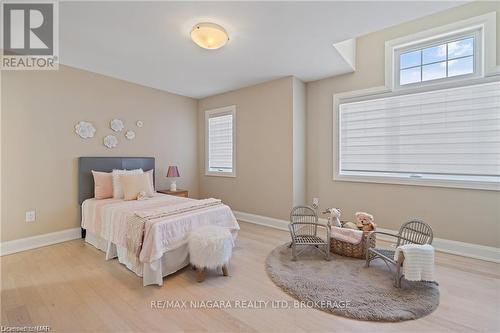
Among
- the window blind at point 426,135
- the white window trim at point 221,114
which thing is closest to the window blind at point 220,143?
the white window trim at point 221,114

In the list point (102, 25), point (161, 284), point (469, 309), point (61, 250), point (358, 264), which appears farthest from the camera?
point (61, 250)

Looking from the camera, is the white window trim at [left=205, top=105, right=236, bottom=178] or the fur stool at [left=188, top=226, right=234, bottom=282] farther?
the white window trim at [left=205, top=105, right=236, bottom=178]

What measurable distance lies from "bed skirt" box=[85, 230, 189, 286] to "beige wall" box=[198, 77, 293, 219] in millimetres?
1954

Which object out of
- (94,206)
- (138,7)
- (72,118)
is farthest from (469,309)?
(72,118)

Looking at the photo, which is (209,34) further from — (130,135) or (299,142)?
(130,135)

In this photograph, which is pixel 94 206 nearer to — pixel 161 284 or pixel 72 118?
pixel 72 118

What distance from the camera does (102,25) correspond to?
2.36 m

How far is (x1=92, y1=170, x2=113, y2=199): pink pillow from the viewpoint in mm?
3359

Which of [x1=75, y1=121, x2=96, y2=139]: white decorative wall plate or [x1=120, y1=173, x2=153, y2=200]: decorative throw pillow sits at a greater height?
[x1=75, y1=121, x2=96, y2=139]: white decorative wall plate

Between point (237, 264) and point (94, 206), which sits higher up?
point (94, 206)

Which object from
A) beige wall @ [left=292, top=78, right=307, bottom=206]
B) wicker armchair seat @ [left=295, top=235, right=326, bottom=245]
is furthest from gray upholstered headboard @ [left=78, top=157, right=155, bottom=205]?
wicker armchair seat @ [left=295, top=235, right=326, bottom=245]

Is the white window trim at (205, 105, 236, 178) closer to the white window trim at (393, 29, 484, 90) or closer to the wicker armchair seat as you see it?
the wicker armchair seat

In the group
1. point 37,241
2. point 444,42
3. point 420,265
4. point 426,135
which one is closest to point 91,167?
point 37,241

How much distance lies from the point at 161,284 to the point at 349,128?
345cm
